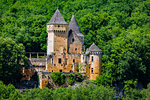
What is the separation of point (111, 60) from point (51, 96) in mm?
15321

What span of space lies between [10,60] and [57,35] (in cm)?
958

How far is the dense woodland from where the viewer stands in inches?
3511

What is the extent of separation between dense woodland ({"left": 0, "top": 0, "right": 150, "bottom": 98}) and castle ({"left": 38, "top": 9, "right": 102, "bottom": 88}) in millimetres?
1963

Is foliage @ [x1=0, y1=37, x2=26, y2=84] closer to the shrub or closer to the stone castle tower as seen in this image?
the stone castle tower

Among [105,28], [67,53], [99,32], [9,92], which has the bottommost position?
[9,92]

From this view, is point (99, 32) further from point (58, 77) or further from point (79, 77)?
point (58, 77)

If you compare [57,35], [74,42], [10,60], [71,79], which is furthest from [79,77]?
[10,60]

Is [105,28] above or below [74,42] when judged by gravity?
above

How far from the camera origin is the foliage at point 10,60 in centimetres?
8706

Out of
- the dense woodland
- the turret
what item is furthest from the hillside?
the turret

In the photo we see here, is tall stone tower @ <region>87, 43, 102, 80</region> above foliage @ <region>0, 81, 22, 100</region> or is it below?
above

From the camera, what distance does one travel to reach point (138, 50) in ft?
Answer: 305

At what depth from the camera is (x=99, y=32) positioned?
340 feet

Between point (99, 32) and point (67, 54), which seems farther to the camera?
point (99, 32)
